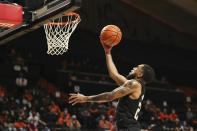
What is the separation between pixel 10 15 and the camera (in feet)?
17.0

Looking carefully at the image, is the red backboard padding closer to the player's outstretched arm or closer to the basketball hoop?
the basketball hoop

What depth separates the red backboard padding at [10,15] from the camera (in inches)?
202

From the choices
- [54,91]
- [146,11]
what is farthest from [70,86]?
[146,11]

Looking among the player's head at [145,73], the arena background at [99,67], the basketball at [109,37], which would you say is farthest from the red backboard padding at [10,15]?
the arena background at [99,67]

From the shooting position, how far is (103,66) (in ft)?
50.9

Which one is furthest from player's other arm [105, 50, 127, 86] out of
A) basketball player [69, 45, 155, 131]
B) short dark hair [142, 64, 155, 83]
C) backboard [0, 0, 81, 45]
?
backboard [0, 0, 81, 45]

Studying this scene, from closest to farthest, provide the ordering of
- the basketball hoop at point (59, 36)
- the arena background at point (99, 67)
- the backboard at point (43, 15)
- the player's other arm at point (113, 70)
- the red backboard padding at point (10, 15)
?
the player's other arm at point (113, 70) → the backboard at point (43, 15) → the red backboard padding at point (10, 15) → the basketball hoop at point (59, 36) → the arena background at point (99, 67)

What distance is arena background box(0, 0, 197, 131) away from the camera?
1138cm

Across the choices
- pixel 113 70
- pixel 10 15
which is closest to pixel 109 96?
pixel 113 70

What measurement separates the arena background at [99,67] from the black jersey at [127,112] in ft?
22.0

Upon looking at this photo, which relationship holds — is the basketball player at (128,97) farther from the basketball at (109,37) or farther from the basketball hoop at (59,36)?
the basketball hoop at (59,36)

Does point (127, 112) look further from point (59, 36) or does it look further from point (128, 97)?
point (59, 36)

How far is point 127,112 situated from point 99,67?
1186cm

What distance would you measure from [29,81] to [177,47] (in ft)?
29.6
